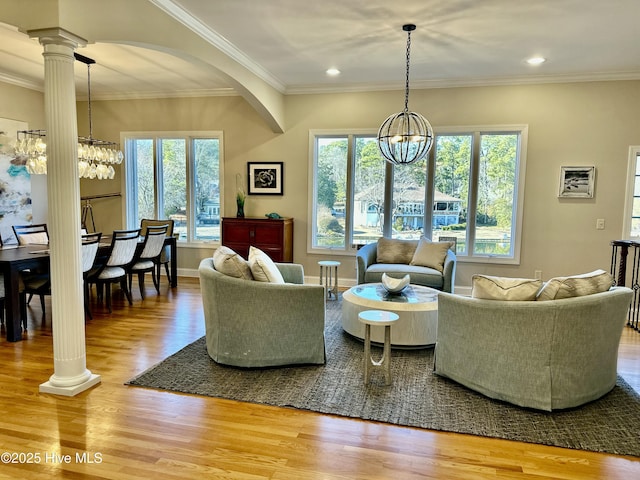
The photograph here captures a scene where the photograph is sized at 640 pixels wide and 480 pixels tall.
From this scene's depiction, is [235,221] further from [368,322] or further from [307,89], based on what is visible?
[368,322]

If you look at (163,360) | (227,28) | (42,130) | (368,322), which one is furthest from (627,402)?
(42,130)

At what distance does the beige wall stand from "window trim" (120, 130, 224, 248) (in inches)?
4.1

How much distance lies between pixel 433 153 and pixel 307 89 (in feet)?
6.83

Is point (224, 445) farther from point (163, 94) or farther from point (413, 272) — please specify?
point (163, 94)

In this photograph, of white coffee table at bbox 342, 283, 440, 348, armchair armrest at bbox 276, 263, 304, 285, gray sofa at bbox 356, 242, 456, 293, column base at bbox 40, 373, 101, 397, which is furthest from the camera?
gray sofa at bbox 356, 242, 456, 293

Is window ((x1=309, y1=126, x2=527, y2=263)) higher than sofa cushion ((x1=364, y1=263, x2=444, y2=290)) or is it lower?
higher

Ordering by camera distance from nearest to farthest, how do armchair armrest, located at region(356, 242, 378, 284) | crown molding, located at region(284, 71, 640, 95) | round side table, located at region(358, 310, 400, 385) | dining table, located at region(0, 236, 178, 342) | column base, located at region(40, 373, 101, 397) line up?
1. column base, located at region(40, 373, 101, 397)
2. round side table, located at region(358, 310, 400, 385)
3. dining table, located at region(0, 236, 178, 342)
4. armchair armrest, located at region(356, 242, 378, 284)
5. crown molding, located at region(284, 71, 640, 95)

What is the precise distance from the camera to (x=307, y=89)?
6.37 m

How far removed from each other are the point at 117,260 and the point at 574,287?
4.58 metres

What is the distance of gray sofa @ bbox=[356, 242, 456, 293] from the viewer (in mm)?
5086

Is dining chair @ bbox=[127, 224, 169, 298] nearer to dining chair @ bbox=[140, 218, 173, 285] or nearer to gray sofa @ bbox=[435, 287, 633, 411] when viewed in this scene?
dining chair @ bbox=[140, 218, 173, 285]

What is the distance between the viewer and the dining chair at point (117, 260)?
4848 mm

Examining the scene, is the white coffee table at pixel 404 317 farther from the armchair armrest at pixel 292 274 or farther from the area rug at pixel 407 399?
the armchair armrest at pixel 292 274

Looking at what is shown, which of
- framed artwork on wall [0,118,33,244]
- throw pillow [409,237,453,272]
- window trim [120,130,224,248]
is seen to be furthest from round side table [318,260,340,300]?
framed artwork on wall [0,118,33,244]
